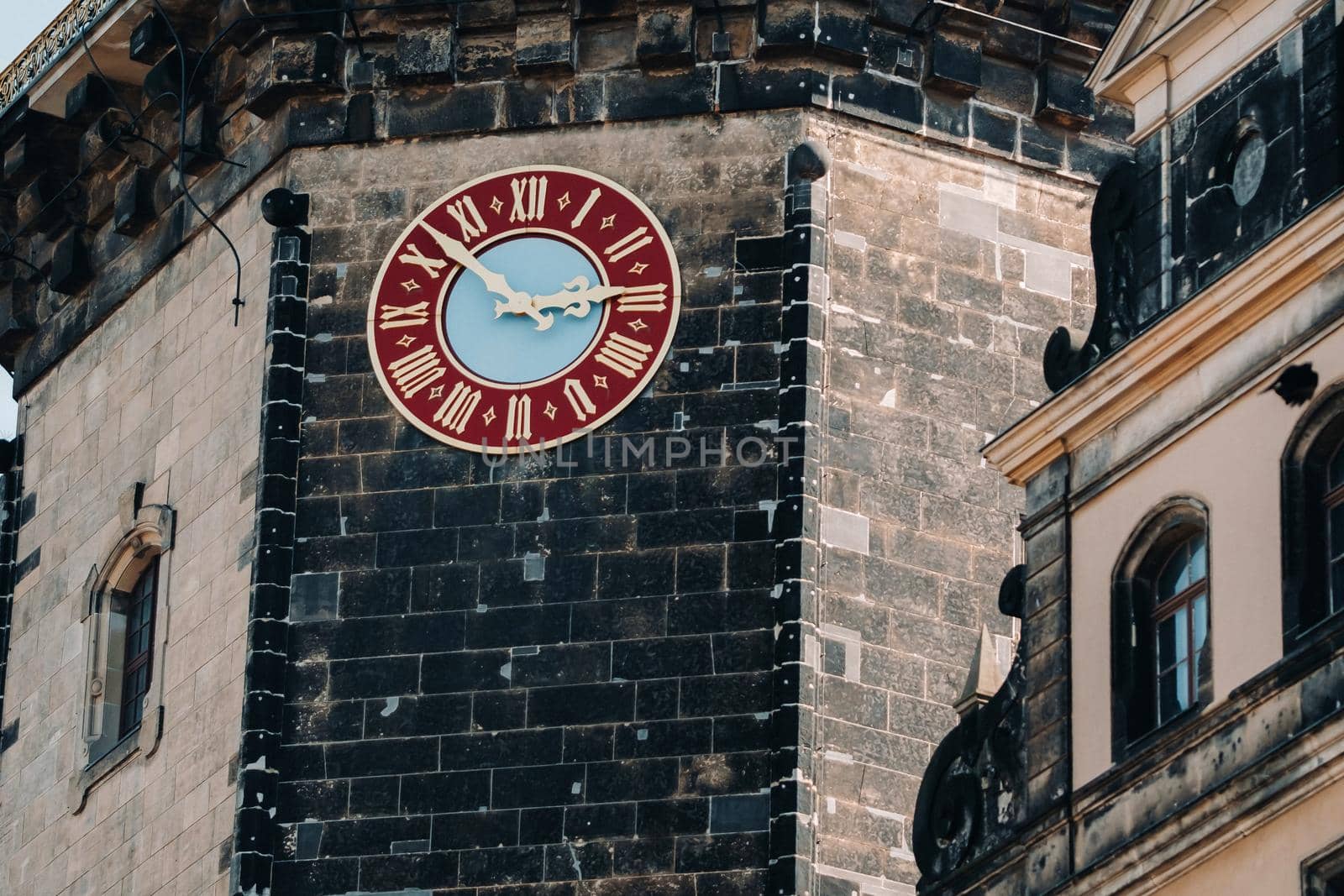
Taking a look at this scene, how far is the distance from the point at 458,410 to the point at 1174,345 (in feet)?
33.8

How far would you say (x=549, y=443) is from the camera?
36781 mm

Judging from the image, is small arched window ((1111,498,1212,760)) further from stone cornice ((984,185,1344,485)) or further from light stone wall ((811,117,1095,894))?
light stone wall ((811,117,1095,894))

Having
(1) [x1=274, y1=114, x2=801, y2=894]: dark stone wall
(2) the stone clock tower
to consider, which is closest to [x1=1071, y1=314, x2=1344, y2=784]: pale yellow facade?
(2) the stone clock tower

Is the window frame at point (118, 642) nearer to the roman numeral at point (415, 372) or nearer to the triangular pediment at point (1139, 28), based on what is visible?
the roman numeral at point (415, 372)

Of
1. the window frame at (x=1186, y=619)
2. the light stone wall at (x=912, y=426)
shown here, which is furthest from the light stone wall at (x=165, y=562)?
the window frame at (x=1186, y=619)

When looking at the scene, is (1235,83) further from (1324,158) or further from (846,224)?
(846,224)

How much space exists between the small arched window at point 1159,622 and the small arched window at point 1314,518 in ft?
3.09

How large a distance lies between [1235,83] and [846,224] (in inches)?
339

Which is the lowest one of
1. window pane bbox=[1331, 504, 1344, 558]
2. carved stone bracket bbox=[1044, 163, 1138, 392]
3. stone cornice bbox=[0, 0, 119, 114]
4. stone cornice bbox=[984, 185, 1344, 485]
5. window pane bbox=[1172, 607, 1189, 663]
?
window pane bbox=[1172, 607, 1189, 663]

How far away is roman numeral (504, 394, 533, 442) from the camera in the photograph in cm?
3684

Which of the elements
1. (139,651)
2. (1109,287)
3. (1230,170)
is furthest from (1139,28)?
(139,651)

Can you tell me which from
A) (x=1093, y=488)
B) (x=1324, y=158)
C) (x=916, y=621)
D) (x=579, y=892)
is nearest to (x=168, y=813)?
(x=579, y=892)

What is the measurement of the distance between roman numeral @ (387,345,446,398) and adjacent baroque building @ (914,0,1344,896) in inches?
332

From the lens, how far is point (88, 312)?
1633 inches
